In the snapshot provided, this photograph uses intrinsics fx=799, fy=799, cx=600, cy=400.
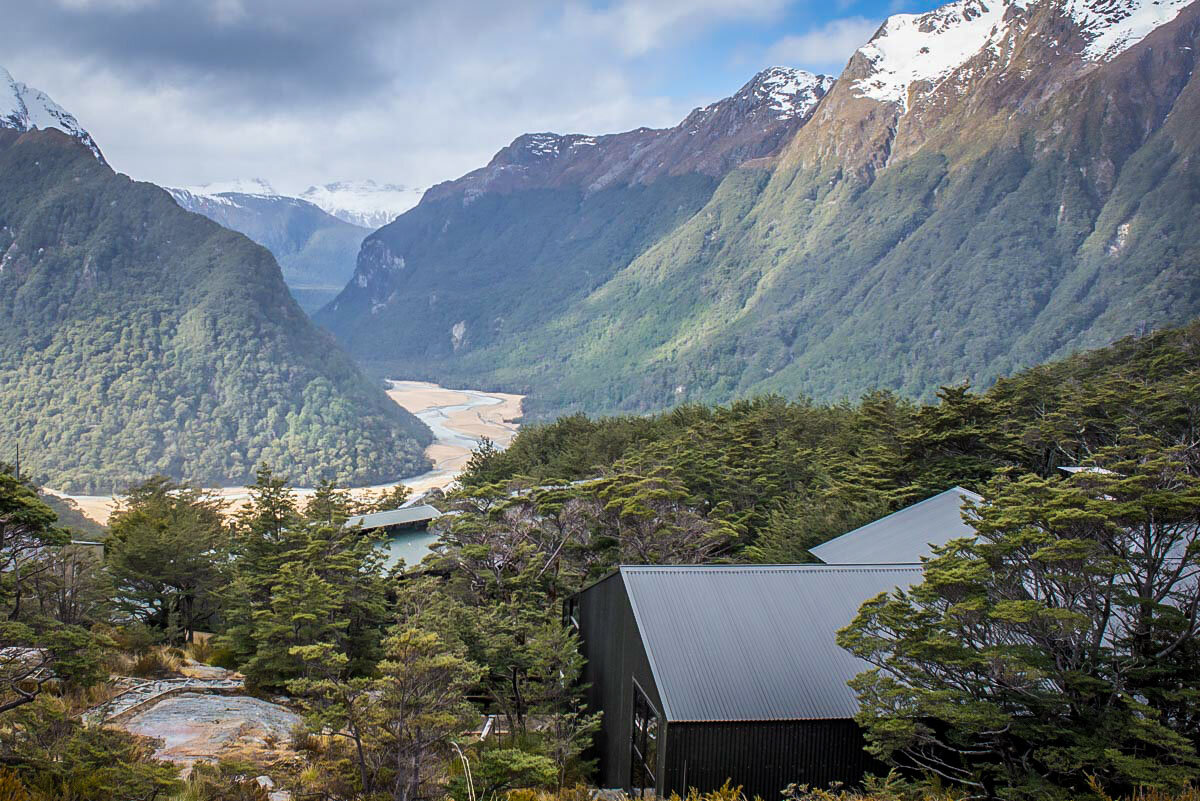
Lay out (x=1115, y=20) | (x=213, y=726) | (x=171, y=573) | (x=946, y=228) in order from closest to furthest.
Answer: (x=213, y=726)
(x=171, y=573)
(x=1115, y=20)
(x=946, y=228)

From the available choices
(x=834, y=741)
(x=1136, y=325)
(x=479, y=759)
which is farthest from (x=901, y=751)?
(x=1136, y=325)

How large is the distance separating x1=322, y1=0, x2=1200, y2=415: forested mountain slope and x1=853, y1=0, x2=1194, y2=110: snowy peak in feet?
1.06

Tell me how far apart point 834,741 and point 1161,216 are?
90432 millimetres

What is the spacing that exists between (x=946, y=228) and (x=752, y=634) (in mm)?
109193

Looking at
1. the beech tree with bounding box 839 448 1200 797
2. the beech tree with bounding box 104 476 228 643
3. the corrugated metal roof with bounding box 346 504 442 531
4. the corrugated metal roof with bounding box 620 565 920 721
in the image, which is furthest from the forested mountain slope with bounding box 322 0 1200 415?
the beech tree with bounding box 104 476 228 643

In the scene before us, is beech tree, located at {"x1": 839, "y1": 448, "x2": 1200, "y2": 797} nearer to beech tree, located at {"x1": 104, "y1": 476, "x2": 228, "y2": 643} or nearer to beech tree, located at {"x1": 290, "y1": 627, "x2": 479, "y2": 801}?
beech tree, located at {"x1": 290, "y1": 627, "x2": 479, "y2": 801}

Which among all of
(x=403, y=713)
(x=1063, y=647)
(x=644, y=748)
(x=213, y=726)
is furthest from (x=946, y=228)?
(x=403, y=713)

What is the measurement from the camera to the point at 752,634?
10.4 m

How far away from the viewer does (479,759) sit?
34.4 feet

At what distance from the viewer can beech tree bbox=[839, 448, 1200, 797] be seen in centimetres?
732

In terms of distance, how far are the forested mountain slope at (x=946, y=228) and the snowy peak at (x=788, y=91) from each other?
2743 centimetres

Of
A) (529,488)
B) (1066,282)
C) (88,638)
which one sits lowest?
(88,638)

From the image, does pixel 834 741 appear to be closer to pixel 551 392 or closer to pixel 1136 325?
pixel 1136 325

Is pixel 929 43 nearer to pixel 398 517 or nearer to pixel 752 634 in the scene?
pixel 398 517
